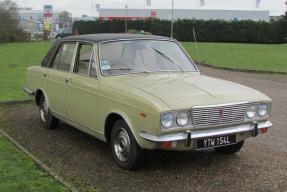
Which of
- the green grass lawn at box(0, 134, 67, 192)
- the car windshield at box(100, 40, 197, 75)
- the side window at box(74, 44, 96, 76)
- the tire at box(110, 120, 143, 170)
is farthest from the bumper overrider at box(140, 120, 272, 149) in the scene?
the side window at box(74, 44, 96, 76)

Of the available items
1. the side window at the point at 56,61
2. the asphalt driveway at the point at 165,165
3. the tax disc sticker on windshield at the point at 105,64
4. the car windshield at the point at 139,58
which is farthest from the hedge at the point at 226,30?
the tax disc sticker on windshield at the point at 105,64

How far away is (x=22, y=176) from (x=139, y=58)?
239 cm

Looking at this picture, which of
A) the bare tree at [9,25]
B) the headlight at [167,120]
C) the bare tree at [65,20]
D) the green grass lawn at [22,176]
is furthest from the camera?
the bare tree at [65,20]

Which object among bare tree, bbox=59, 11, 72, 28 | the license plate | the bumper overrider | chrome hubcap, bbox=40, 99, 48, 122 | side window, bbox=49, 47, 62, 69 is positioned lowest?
bare tree, bbox=59, 11, 72, 28

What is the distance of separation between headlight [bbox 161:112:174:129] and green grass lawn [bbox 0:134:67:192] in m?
1.30

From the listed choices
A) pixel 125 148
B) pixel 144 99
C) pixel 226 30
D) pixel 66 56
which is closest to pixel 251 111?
pixel 144 99

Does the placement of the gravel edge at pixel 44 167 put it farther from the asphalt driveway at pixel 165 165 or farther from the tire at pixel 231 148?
the tire at pixel 231 148

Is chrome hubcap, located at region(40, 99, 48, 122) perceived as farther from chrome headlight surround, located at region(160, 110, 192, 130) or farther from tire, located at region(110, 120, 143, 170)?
chrome headlight surround, located at region(160, 110, 192, 130)

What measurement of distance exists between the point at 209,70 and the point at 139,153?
15036 mm

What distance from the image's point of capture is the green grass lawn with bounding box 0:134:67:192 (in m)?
5.39

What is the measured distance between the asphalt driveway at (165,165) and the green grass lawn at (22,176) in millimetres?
283

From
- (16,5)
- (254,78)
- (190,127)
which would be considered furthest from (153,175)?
(16,5)

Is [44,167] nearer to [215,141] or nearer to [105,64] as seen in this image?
[105,64]

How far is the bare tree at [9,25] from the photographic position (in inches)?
2092
